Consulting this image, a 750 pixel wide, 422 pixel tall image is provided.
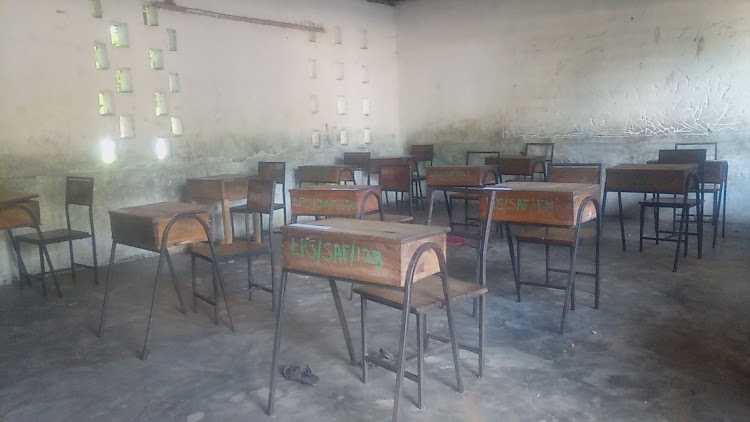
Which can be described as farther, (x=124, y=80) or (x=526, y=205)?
(x=124, y=80)

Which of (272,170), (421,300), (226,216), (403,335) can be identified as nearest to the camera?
(403,335)

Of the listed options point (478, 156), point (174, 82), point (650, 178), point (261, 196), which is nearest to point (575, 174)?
point (650, 178)

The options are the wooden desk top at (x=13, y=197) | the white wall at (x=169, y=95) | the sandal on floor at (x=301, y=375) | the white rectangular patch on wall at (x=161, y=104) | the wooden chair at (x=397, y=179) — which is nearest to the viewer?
the sandal on floor at (x=301, y=375)

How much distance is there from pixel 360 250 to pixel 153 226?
1.43 m

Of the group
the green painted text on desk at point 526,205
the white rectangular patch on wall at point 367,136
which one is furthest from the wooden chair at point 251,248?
the white rectangular patch on wall at point 367,136

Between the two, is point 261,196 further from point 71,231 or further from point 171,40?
point 171,40

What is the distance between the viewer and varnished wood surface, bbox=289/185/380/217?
140 inches

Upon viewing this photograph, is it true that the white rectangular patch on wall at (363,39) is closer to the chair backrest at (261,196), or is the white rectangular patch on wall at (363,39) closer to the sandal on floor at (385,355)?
the chair backrest at (261,196)

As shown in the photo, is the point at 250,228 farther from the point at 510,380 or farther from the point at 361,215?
the point at 510,380

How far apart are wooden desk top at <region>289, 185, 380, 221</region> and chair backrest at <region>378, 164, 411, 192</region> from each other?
1605 mm

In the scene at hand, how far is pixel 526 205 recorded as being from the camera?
3.16 m

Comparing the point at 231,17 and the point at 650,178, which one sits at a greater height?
the point at 231,17

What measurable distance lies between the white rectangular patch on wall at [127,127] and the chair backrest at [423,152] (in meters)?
3.98

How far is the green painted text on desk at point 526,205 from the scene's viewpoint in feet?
10.2
